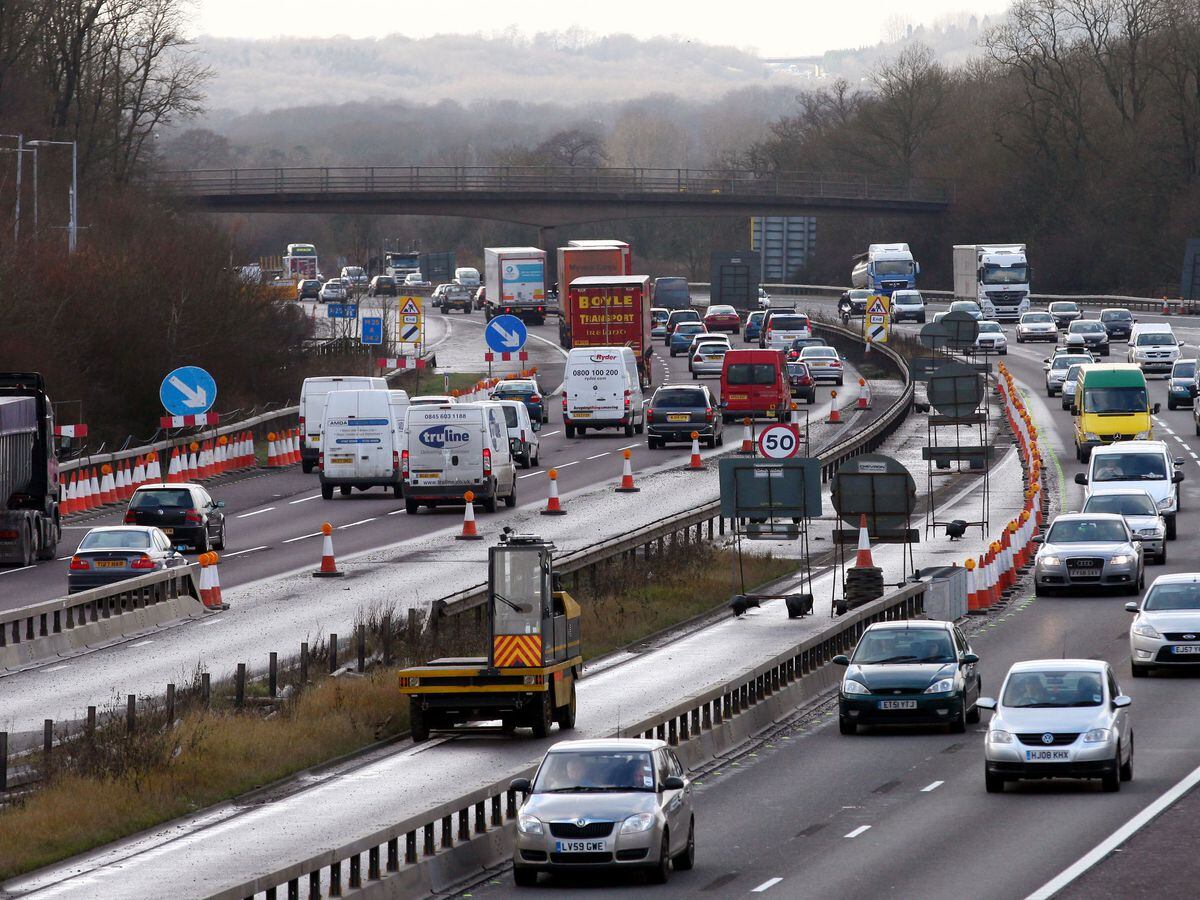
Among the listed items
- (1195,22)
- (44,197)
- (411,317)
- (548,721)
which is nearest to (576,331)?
(411,317)

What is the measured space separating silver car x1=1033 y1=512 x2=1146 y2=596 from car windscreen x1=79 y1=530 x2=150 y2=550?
15086 mm

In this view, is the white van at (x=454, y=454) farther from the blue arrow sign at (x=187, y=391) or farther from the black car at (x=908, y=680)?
the black car at (x=908, y=680)

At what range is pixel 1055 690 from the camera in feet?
72.9

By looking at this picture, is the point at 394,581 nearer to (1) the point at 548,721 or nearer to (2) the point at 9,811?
(1) the point at 548,721

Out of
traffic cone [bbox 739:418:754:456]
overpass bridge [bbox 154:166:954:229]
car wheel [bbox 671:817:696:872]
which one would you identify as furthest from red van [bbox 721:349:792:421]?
overpass bridge [bbox 154:166:954:229]

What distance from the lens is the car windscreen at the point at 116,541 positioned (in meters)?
35.4

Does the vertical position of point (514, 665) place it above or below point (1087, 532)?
above

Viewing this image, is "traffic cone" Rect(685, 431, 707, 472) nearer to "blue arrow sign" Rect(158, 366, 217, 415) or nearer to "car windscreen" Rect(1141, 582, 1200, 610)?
"blue arrow sign" Rect(158, 366, 217, 415)

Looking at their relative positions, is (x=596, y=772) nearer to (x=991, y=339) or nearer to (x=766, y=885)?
(x=766, y=885)

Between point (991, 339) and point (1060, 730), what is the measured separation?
230ft

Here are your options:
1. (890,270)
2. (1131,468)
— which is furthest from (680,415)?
Answer: (890,270)

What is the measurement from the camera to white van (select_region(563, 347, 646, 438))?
6209 cm

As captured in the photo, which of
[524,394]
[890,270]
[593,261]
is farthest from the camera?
[890,270]

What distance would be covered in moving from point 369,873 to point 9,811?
18.3 feet
